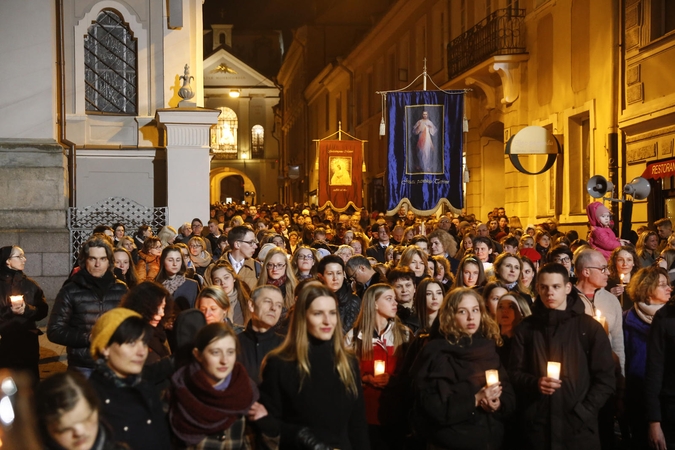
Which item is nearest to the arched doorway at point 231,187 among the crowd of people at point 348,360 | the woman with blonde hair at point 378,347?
the crowd of people at point 348,360

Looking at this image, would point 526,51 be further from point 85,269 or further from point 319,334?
point 319,334

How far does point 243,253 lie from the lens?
35.7ft

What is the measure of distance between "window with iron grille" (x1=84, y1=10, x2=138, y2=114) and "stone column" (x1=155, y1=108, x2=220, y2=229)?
168cm

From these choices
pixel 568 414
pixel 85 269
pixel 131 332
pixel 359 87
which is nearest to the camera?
pixel 131 332

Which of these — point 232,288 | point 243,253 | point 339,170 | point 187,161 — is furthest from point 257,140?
point 232,288

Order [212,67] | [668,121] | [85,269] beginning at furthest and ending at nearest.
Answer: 1. [212,67]
2. [668,121]
3. [85,269]

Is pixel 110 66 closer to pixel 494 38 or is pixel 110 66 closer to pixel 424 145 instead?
pixel 424 145

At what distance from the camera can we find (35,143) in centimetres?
1734

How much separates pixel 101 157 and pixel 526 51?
35.2 ft

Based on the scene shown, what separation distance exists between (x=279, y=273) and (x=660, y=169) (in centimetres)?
1026

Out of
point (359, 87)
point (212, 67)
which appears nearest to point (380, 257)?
point (359, 87)

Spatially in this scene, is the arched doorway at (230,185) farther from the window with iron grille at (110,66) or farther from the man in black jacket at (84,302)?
the man in black jacket at (84,302)

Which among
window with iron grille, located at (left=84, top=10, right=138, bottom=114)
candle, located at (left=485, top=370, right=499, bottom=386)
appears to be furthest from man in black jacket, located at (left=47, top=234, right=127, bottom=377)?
window with iron grille, located at (left=84, top=10, right=138, bottom=114)

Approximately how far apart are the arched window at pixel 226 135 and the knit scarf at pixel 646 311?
221 feet
